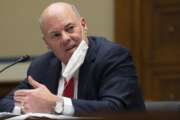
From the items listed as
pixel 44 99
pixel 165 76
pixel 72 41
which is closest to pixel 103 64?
pixel 72 41

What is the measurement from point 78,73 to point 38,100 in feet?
1.25

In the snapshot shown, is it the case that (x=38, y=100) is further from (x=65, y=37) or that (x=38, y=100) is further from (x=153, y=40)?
(x=153, y=40)

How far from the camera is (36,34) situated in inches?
184

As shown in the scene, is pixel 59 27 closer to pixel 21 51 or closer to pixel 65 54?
pixel 65 54

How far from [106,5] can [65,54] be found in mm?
2084

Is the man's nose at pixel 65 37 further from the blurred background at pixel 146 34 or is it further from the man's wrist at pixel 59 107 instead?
the blurred background at pixel 146 34

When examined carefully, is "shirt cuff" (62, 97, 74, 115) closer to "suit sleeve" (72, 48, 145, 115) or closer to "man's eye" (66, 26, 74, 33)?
"suit sleeve" (72, 48, 145, 115)

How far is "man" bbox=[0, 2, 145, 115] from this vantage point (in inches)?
81.0

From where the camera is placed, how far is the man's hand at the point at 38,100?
6.35 feet

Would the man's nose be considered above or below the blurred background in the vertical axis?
above

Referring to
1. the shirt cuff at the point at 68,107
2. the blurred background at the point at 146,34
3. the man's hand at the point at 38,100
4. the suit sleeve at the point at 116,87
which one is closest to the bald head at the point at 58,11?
the suit sleeve at the point at 116,87

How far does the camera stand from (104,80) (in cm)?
220

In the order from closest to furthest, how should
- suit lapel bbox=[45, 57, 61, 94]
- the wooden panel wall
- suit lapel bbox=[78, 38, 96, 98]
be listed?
suit lapel bbox=[78, 38, 96, 98], suit lapel bbox=[45, 57, 61, 94], the wooden panel wall

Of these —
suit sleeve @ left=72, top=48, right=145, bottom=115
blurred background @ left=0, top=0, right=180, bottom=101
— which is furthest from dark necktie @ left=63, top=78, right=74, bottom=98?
blurred background @ left=0, top=0, right=180, bottom=101
